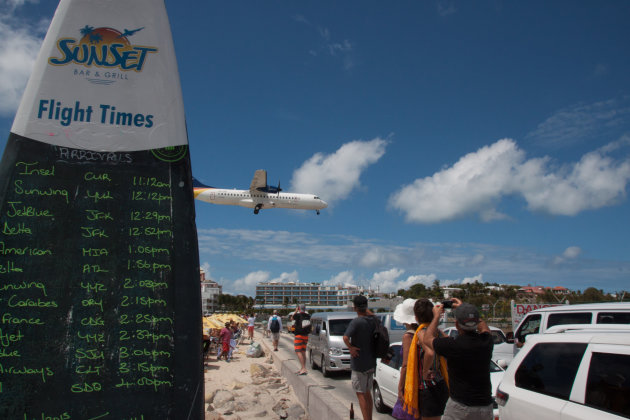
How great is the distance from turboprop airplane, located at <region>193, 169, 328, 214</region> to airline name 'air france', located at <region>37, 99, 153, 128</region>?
40260mm

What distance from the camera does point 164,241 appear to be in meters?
3.41

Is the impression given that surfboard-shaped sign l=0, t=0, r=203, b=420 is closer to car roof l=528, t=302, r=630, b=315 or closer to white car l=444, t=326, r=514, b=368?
car roof l=528, t=302, r=630, b=315

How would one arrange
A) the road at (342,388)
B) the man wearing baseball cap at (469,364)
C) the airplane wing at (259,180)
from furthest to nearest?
the airplane wing at (259,180) → the road at (342,388) → the man wearing baseball cap at (469,364)

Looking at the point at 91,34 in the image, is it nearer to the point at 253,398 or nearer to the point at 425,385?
the point at 425,385

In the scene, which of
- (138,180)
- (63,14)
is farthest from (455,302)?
(63,14)

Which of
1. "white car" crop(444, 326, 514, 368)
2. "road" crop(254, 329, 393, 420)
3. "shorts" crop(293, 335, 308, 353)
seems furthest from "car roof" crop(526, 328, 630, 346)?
"shorts" crop(293, 335, 308, 353)

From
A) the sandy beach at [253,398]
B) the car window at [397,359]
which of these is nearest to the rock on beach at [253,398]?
the sandy beach at [253,398]

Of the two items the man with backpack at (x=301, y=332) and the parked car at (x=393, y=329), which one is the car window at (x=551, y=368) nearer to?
the man with backpack at (x=301, y=332)

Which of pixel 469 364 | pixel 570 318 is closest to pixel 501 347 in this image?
pixel 570 318

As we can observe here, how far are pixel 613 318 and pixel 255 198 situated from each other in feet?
129

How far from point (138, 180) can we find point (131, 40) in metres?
1.19

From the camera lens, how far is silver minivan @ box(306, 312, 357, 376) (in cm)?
1105

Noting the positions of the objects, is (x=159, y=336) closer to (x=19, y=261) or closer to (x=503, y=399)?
(x=19, y=261)

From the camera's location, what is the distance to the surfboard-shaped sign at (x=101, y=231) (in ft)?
10.0
